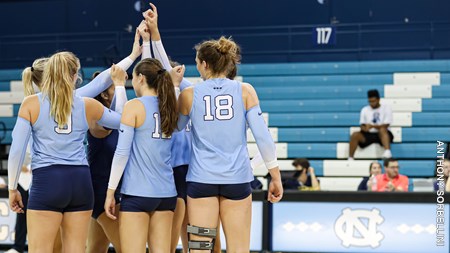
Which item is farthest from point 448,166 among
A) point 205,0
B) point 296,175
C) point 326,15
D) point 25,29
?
point 25,29

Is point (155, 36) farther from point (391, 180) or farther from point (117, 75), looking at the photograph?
point (391, 180)

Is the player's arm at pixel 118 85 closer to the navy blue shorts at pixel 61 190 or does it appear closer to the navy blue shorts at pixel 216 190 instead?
the navy blue shorts at pixel 61 190

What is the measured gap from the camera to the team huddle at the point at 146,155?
15.4 feet

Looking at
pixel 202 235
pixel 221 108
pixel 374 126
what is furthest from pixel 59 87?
pixel 374 126

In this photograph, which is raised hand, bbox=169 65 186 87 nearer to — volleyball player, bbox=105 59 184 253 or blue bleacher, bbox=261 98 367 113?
volleyball player, bbox=105 59 184 253

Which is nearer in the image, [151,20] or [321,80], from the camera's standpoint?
[151,20]

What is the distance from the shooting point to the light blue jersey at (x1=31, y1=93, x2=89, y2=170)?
4715mm

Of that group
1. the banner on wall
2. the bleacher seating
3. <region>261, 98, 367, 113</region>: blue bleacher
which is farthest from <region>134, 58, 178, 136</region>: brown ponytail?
<region>261, 98, 367, 113</region>: blue bleacher

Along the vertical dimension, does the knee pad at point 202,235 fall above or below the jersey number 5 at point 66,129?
below

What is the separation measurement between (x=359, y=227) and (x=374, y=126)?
441cm

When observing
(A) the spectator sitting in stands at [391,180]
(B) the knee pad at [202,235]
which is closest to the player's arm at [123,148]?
(B) the knee pad at [202,235]

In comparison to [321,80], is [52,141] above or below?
below

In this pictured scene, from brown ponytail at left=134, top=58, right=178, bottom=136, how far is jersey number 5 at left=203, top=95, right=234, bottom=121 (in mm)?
216

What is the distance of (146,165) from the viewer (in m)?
4.90
